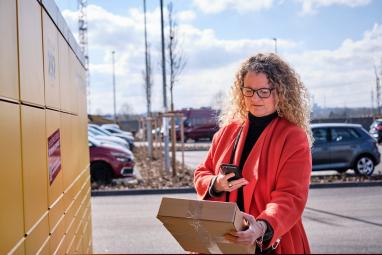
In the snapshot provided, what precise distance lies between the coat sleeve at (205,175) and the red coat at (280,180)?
1 cm

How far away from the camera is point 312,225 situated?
803cm

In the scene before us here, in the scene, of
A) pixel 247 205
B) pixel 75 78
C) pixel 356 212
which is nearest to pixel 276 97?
pixel 247 205

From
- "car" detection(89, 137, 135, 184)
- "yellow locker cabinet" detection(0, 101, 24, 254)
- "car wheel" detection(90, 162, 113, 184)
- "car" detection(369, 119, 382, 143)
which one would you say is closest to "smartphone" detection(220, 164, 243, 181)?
"yellow locker cabinet" detection(0, 101, 24, 254)

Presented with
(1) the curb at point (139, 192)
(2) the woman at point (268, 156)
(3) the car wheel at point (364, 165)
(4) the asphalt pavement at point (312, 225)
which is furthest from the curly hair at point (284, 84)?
(3) the car wheel at point (364, 165)

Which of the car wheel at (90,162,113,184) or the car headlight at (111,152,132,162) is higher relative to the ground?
the car headlight at (111,152,132,162)

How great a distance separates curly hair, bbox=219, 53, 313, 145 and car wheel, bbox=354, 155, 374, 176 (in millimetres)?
11985

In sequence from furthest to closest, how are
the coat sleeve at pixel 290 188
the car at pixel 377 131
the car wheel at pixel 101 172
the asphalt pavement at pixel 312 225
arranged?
1. the car at pixel 377 131
2. the car wheel at pixel 101 172
3. the asphalt pavement at pixel 312 225
4. the coat sleeve at pixel 290 188

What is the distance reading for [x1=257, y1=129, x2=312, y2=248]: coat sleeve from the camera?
7.93ft

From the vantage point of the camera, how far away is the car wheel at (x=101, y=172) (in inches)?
535

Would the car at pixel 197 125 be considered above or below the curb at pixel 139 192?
above

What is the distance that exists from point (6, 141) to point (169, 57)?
18526 mm

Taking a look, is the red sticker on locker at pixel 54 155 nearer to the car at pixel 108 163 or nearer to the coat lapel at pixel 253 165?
the coat lapel at pixel 253 165

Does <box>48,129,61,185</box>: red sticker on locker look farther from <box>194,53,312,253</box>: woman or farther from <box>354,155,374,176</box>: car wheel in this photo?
<box>354,155,374,176</box>: car wheel

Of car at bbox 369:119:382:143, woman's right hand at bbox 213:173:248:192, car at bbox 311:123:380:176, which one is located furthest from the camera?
car at bbox 369:119:382:143
